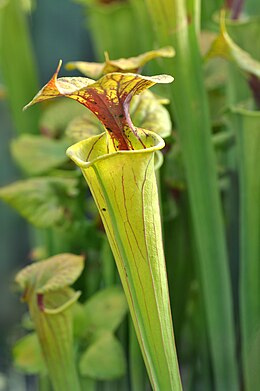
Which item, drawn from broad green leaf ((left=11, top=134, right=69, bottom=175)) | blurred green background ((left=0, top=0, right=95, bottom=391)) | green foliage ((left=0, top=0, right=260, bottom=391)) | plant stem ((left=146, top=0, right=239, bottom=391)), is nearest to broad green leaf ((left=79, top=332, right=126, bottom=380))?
green foliage ((left=0, top=0, right=260, bottom=391))

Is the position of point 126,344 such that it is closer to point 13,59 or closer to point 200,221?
point 200,221

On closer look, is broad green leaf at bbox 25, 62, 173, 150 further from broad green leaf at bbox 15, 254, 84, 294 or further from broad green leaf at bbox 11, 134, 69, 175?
broad green leaf at bbox 11, 134, 69, 175

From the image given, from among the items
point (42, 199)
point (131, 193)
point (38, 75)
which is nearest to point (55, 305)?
point (42, 199)

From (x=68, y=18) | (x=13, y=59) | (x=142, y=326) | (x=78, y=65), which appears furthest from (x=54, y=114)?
(x=68, y=18)

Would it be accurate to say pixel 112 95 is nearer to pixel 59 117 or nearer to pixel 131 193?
pixel 131 193

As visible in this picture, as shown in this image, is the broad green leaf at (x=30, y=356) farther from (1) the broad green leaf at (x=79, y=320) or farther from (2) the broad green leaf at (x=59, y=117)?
(2) the broad green leaf at (x=59, y=117)

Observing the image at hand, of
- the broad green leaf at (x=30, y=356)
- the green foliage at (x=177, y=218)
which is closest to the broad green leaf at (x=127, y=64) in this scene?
the green foliage at (x=177, y=218)

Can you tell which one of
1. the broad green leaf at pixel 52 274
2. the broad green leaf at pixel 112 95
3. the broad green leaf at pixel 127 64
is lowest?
the broad green leaf at pixel 52 274
